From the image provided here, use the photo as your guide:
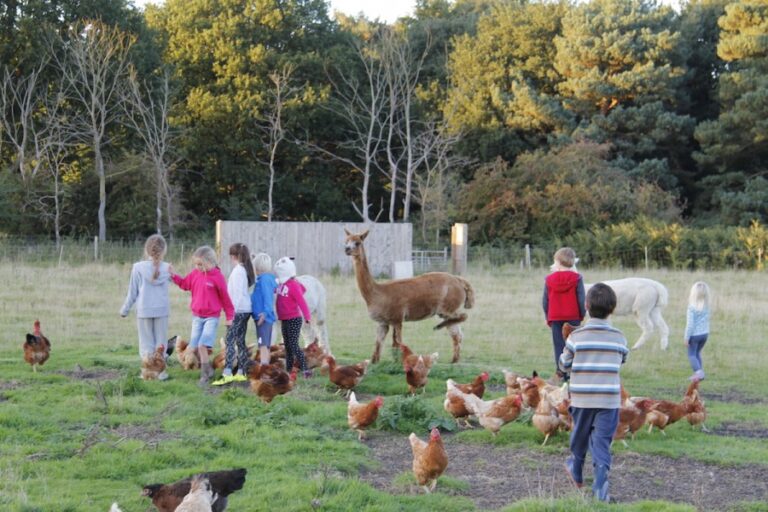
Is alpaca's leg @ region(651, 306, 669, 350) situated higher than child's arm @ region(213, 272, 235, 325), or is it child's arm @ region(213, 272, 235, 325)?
child's arm @ region(213, 272, 235, 325)

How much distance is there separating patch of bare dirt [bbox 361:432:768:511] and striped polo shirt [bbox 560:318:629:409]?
2.25 feet

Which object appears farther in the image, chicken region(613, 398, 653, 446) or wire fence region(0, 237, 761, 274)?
wire fence region(0, 237, 761, 274)

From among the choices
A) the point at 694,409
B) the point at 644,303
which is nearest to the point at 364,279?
the point at 694,409

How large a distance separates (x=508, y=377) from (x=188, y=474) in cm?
413

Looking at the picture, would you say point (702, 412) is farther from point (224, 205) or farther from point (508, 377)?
point (224, 205)

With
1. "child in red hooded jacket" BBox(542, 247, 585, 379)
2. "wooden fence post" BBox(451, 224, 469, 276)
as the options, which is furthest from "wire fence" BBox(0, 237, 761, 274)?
"child in red hooded jacket" BBox(542, 247, 585, 379)

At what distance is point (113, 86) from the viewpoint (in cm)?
3803

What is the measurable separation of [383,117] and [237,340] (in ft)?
114

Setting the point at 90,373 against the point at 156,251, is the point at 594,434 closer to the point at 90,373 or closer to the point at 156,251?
the point at 156,251

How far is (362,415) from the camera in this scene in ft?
26.6

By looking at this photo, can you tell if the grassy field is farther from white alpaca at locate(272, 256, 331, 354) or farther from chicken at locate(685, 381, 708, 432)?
white alpaca at locate(272, 256, 331, 354)

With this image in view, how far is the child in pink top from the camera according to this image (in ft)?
37.3

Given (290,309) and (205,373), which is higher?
(290,309)

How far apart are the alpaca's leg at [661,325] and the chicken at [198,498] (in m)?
11.5
